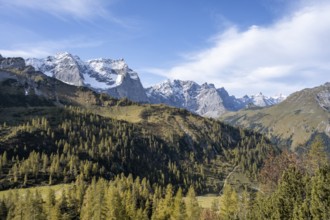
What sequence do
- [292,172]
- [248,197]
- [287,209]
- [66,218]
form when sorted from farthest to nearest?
[248,197]
[66,218]
[292,172]
[287,209]

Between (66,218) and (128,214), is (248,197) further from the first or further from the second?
(66,218)

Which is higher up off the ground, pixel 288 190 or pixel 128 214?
pixel 288 190

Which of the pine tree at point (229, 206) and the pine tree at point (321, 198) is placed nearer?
Result: the pine tree at point (321, 198)

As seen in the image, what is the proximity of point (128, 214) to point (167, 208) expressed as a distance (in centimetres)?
1445

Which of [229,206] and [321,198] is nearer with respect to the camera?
[321,198]

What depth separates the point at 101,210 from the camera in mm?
124312

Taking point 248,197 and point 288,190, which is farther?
point 248,197

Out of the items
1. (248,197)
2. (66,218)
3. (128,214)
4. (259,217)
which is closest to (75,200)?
(66,218)

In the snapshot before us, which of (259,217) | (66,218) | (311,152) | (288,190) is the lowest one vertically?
(66,218)

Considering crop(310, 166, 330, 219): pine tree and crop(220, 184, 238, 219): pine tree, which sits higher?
crop(310, 166, 330, 219): pine tree

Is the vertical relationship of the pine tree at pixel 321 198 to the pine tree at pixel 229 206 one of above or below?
above

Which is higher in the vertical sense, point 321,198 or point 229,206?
point 321,198

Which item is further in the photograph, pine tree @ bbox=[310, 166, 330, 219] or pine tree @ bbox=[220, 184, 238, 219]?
pine tree @ bbox=[220, 184, 238, 219]

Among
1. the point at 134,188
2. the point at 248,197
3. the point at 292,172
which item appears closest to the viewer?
the point at 292,172
